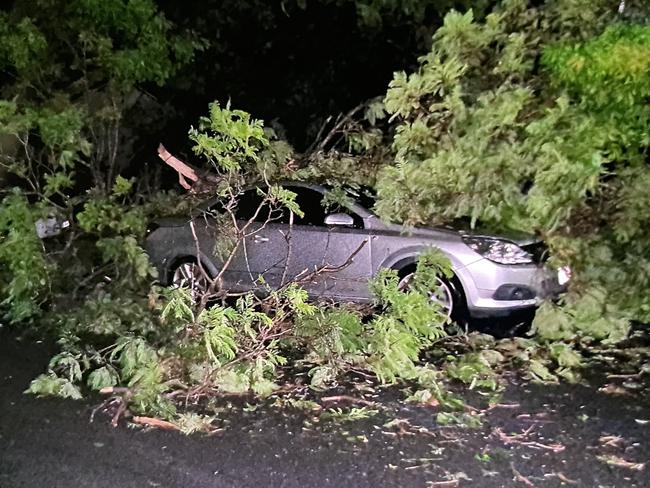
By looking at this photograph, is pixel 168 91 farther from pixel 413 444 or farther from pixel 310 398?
pixel 413 444

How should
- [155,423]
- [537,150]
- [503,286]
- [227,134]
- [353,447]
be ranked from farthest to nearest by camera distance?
[537,150], [503,286], [227,134], [155,423], [353,447]

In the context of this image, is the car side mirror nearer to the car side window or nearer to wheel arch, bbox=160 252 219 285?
the car side window

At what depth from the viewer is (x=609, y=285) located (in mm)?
6477

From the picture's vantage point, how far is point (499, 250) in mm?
6320

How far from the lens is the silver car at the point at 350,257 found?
20.6 feet

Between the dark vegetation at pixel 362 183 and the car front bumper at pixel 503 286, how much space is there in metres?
0.20

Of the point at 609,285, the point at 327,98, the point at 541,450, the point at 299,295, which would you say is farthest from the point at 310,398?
the point at 327,98

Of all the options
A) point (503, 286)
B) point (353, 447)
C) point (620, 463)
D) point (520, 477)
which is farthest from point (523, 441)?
point (503, 286)

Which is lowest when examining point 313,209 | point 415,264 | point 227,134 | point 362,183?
point 415,264

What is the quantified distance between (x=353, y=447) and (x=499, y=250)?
8.63ft

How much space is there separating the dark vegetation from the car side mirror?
351 mm

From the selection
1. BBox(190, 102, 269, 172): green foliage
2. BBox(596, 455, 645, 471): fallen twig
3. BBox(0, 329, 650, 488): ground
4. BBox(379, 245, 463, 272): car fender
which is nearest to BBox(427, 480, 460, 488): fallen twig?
BBox(0, 329, 650, 488): ground

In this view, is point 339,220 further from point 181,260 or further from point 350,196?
point 181,260

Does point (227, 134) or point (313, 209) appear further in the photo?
point (313, 209)
